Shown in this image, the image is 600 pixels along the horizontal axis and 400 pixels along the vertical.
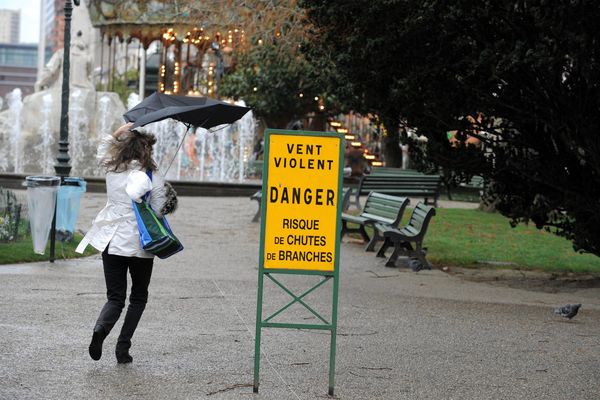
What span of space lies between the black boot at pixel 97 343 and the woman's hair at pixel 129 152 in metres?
1.10

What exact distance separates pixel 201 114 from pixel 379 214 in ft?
32.8

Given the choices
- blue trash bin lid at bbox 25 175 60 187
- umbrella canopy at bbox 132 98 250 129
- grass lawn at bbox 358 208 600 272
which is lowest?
grass lawn at bbox 358 208 600 272

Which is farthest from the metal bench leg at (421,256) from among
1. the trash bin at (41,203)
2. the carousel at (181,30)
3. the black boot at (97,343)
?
the carousel at (181,30)

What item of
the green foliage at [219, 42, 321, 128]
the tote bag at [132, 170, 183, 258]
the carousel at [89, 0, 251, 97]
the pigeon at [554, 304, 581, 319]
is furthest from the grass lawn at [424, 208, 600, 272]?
the green foliage at [219, 42, 321, 128]

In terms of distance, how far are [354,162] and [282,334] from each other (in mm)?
34365

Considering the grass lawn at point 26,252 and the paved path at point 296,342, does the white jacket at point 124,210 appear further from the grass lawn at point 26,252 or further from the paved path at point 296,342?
the grass lawn at point 26,252

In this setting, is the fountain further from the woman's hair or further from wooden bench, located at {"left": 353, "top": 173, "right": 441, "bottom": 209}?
the woman's hair

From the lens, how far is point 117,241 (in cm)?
788

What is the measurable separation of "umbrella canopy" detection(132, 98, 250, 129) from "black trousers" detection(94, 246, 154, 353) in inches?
36.4

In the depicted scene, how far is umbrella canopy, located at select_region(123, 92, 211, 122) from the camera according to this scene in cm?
863

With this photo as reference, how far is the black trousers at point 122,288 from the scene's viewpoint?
7.95 metres

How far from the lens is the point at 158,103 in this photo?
8.85 m

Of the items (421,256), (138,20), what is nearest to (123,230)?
(421,256)

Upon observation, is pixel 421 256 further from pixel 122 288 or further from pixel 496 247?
pixel 122 288
